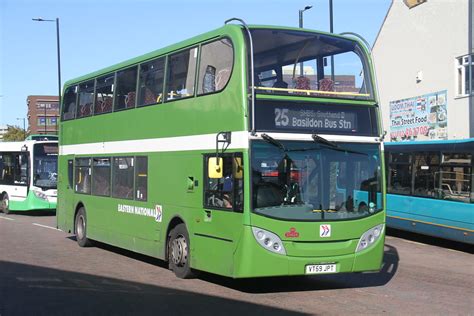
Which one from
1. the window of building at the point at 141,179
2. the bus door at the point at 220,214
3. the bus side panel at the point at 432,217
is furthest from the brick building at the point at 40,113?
the bus door at the point at 220,214

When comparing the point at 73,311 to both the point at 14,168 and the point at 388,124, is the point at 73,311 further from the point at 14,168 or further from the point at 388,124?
the point at 388,124

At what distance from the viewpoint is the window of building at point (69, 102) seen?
1536cm

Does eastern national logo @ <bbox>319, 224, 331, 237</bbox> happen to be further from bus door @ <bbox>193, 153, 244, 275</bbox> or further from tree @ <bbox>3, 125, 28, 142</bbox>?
tree @ <bbox>3, 125, 28, 142</bbox>

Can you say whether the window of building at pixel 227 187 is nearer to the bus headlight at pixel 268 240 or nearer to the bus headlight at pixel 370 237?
the bus headlight at pixel 268 240

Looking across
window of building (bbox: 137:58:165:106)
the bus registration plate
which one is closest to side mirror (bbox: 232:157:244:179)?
the bus registration plate

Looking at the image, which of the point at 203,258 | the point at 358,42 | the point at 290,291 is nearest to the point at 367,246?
the point at 290,291

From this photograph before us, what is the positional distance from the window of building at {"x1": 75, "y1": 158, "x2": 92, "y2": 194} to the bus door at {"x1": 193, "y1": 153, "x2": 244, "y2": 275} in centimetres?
566

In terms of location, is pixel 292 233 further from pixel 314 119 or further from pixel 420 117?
pixel 420 117

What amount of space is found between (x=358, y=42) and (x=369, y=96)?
3.40ft

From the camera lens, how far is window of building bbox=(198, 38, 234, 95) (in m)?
8.97

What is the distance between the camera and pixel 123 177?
491 inches

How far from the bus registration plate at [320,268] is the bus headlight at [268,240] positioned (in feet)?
1.57

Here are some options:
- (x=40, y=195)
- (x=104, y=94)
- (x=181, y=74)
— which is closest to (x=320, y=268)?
(x=181, y=74)

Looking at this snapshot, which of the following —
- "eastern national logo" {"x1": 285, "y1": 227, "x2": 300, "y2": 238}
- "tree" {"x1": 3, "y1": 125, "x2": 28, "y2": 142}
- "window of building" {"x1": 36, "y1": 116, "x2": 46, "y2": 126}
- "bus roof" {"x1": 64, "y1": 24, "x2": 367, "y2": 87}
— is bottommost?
"eastern national logo" {"x1": 285, "y1": 227, "x2": 300, "y2": 238}
